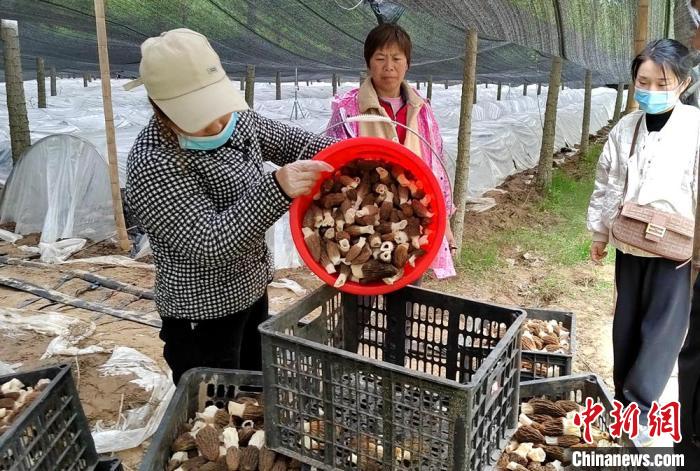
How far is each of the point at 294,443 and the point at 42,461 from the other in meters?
0.71

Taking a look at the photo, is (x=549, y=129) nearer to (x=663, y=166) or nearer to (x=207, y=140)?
(x=663, y=166)

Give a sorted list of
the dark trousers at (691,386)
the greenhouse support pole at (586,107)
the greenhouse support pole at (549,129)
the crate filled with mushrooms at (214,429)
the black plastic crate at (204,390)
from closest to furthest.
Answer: the dark trousers at (691,386), the crate filled with mushrooms at (214,429), the black plastic crate at (204,390), the greenhouse support pole at (549,129), the greenhouse support pole at (586,107)

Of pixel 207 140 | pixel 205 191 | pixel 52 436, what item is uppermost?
pixel 207 140

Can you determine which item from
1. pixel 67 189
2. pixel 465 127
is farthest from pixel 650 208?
pixel 67 189

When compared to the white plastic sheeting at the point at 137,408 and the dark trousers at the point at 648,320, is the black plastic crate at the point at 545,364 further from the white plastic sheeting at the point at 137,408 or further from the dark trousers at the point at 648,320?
the white plastic sheeting at the point at 137,408

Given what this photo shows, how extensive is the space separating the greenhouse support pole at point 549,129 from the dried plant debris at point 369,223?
259 inches

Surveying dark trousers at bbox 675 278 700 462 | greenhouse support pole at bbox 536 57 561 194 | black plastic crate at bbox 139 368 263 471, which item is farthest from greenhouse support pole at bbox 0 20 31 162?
dark trousers at bbox 675 278 700 462

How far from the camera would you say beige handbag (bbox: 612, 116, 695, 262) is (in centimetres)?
249

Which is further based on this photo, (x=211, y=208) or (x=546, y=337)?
(x=546, y=337)

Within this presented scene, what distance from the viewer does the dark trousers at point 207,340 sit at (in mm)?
1942

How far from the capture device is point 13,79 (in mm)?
6684

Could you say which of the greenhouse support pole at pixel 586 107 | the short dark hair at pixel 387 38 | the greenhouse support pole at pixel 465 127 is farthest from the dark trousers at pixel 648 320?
the greenhouse support pole at pixel 586 107

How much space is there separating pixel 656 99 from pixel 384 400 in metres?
2.06

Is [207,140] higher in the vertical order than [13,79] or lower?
lower
